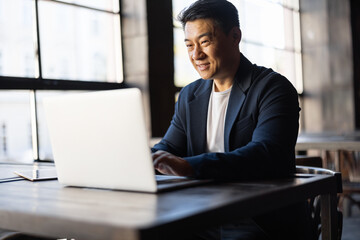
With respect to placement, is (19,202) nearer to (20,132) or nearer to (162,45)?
(20,132)

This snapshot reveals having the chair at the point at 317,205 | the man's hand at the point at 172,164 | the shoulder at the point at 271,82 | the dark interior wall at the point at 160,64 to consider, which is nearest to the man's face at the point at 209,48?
the shoulder at the point at 271,82

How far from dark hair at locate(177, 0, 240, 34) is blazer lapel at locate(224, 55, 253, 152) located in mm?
183

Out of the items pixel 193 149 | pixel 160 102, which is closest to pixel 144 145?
pixel 193 149

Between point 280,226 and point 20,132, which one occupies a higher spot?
point 20,132

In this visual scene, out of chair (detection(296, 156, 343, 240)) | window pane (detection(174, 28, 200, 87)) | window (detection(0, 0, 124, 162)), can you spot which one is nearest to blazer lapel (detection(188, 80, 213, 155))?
chair (detection(296, 156, 343, 240))

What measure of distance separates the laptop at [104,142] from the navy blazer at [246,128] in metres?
0.10

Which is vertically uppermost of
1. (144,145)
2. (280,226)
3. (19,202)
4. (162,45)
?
(162,45)

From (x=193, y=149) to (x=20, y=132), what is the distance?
7.50ft

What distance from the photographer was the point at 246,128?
69.3 inches

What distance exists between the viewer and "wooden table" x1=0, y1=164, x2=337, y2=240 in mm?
928

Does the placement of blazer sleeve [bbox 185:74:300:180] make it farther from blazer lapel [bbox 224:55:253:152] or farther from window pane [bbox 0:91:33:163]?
window pane [bbox 0:91:33:163]

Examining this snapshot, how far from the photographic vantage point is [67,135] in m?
1.41

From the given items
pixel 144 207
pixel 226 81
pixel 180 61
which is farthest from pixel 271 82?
pixel 180 61

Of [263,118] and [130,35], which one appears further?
[130,35]
